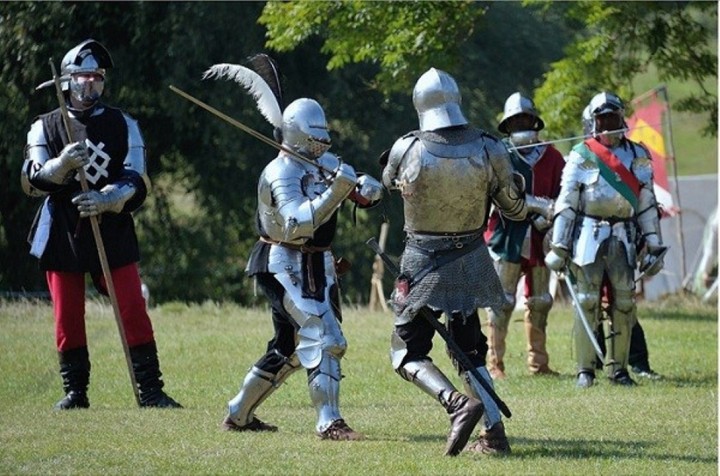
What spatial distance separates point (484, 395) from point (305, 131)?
1829mm

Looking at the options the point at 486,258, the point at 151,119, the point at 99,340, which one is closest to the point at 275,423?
the point at 486,258

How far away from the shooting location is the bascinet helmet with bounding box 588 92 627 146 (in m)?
11.6

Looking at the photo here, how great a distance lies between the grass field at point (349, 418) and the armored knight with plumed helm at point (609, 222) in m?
0.59

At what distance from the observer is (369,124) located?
1069 inches

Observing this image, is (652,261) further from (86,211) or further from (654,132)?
(654,132)

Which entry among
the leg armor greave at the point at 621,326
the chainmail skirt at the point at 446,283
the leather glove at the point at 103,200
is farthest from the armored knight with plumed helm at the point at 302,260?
the leg armor greave at the point at 621,326

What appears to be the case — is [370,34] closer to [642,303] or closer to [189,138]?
[642,303]

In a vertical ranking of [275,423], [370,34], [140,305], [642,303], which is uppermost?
[370,34]

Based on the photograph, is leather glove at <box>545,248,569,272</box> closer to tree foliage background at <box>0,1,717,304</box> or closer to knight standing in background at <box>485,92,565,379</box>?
knight standing in background at <box>485,92,565,379</box>

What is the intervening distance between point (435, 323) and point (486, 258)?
19.5 inches

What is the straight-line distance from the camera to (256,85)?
958 centimetres

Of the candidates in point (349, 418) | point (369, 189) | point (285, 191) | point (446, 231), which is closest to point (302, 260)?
point (285, 191)

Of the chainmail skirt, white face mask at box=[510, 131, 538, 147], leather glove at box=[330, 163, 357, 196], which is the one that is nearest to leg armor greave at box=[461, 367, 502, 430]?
the chainmail skirt

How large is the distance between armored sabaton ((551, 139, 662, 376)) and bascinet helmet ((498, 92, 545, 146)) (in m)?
0.91
